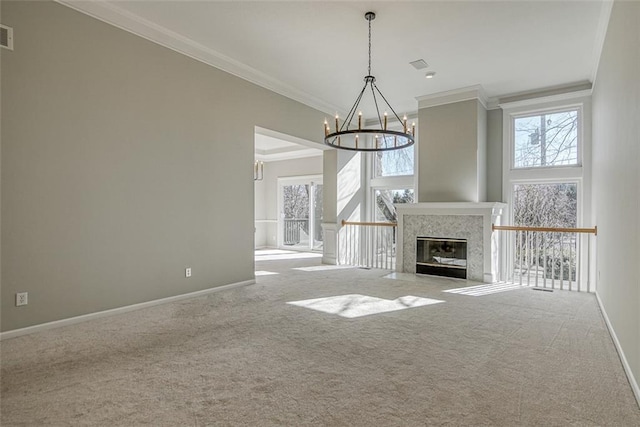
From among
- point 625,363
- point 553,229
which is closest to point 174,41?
point 625,363

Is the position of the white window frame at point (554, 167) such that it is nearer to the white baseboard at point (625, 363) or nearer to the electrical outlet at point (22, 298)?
the white baseboard at point (625, 363)

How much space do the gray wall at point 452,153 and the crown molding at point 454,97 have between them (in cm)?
7

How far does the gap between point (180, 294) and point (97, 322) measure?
96 cm

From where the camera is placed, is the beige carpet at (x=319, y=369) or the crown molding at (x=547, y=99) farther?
the crown molding at (x=547, y=99)

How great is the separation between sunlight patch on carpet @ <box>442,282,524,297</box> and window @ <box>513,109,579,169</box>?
2.06 meters

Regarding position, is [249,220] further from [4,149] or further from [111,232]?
[4,149]

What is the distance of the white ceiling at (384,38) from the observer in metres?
3.33

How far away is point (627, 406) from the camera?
1.88 m

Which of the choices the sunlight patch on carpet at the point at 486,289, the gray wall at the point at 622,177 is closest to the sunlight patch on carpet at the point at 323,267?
the sunlight patch on carpet at the point at 486,289

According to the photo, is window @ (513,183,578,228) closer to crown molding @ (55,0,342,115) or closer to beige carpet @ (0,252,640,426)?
Result: beige carpet @ (0,252,640,426)

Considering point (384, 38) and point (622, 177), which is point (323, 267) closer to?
point (384, 38)

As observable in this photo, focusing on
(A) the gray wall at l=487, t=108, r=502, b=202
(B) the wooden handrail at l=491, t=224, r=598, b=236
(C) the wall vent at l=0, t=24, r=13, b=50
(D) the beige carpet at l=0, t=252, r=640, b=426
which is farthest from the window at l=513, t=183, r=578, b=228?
(C) the wall vent at l=0, t=24, r=13, b=50

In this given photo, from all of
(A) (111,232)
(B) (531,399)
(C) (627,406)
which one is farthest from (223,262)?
(C) (627,406)

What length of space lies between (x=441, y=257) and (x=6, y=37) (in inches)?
233
